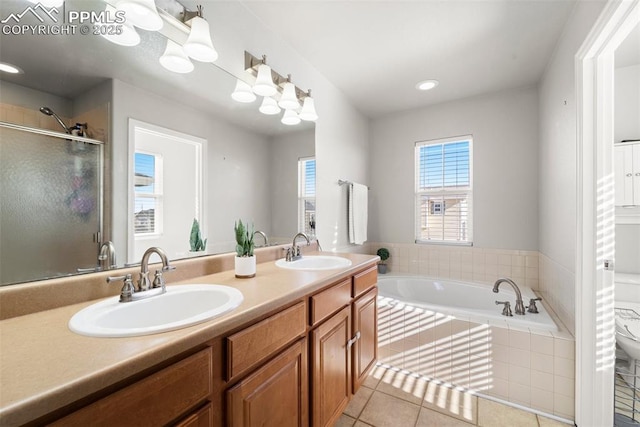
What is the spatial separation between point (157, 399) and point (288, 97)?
180 cm

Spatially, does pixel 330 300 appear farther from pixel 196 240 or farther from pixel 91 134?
pixel 91 134

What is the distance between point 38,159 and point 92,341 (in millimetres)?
649

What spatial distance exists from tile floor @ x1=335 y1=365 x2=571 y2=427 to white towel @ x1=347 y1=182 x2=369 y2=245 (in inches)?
53.2

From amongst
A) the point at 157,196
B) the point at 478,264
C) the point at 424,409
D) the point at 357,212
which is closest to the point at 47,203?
the point at 157,196

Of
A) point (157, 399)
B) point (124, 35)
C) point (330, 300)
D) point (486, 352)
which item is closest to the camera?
point (157, 399)

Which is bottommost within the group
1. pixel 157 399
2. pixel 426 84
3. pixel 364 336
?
pixel 364 336

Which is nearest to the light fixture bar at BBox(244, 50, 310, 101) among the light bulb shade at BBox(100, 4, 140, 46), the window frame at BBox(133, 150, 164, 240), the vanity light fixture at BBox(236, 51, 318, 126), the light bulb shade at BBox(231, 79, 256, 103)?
the vanity light fixture at BBox(236, 51, 318, 126)

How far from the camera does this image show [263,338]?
91 cm

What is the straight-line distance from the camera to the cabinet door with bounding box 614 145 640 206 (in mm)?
1977

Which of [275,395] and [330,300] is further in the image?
[330,300]

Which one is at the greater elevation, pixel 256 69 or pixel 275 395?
pixel 256 69

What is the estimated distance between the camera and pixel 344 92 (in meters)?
2.77

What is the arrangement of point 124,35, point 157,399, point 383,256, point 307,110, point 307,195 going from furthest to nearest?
point 383,256 → point 307,195 → point 307,110 → point 124,35 → point 157,399

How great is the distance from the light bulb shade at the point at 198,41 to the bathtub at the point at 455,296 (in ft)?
6.83
